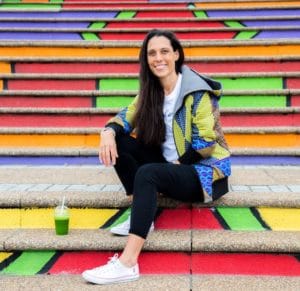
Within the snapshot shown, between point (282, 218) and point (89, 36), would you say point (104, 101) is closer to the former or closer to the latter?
point (89, 36)

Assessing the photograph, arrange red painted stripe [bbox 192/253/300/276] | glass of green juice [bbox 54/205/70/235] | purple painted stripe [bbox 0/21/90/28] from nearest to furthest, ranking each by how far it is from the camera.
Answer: red painted stripe [bbox 192/253/300/276] → glass of green juice [bbox 54/205/70/235] → purple painted stripe [bbox 0/21/90/28]

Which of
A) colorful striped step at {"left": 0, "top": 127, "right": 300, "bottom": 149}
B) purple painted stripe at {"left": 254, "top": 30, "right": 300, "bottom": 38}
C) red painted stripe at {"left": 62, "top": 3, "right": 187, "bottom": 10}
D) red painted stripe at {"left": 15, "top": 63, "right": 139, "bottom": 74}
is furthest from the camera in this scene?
red painted stripe at {"left": 62, "top": 3, "right": 187, "bottom": 10}

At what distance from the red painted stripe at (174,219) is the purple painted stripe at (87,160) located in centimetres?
108

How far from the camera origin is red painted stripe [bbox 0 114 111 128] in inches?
150

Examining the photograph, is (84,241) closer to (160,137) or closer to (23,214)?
(23,214)

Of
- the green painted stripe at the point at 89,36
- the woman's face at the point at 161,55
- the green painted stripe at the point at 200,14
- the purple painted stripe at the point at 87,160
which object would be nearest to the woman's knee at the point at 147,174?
the woman's face at the point at 161,55

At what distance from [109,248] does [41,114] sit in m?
1.80

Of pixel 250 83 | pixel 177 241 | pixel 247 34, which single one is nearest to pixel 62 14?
pixel 247 34

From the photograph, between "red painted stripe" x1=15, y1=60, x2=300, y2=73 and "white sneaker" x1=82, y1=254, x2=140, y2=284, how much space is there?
8.13 ft

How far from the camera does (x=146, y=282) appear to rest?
212 cm

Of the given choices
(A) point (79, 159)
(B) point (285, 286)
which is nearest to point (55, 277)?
(B) point (285, 286)

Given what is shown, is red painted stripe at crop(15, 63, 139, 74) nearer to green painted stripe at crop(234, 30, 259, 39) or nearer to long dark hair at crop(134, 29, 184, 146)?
green painted stripe at crop(234, 30, 259, 39)

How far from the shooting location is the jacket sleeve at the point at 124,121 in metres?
2.53

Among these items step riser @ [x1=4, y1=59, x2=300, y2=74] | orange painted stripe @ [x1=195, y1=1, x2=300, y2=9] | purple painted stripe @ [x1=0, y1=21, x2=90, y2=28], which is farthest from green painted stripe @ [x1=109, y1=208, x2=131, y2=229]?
orange painted stripe @ [x1=195, y1=1, x2=300, y2=9]
